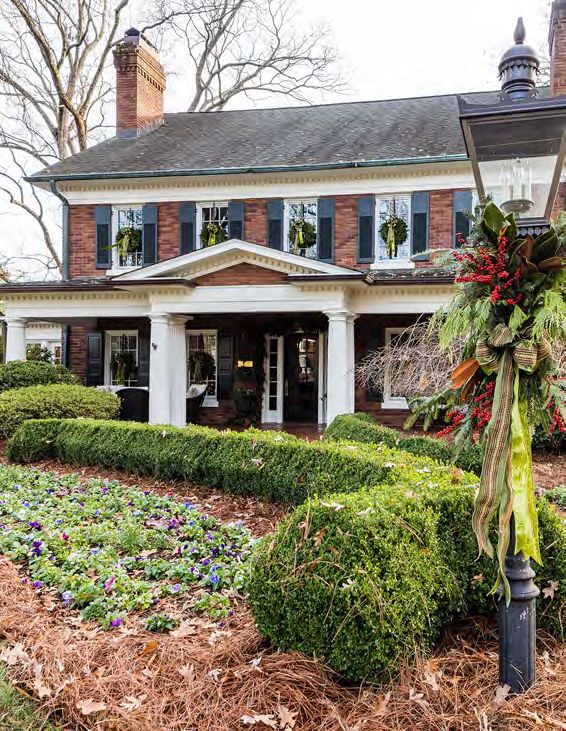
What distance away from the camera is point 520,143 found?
314cm

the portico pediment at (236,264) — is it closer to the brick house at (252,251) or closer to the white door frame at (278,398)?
the brick house at (252,251)

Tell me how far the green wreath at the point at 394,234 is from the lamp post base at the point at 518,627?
1216cm

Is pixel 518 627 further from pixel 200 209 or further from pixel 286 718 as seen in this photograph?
pixel 200 209

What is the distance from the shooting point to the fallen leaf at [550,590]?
3740 mm

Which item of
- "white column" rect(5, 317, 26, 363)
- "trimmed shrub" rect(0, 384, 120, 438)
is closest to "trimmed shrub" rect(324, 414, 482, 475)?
"trimmed shrub" rect(0, 384, 120, 438)

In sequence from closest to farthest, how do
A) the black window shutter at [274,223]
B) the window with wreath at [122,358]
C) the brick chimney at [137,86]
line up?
1. the black window shutter at [274,223]
2. the window with wreath at [122,358]
3. the brick chimney at [137,86]

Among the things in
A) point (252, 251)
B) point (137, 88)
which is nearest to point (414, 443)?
point (252, 251)

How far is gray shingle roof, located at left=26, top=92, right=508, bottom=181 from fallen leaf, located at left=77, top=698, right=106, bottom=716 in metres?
12.9

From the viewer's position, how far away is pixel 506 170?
3195 millimetres

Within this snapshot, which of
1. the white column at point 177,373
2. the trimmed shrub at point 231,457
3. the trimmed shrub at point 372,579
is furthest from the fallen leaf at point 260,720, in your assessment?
the white column at point 177,373

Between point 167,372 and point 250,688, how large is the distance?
10425 millimetres

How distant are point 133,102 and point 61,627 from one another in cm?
1666

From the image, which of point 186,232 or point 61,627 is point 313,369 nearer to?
point 186,232

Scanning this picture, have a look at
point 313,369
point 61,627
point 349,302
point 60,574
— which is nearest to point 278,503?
point 60,574
